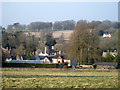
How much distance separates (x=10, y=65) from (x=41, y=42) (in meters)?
56.9

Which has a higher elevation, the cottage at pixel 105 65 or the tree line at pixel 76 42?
the tree line at pixel 76 42

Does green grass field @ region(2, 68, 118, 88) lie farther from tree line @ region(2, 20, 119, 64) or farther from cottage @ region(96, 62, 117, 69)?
tree line @ region(2, 20, 119, 64)

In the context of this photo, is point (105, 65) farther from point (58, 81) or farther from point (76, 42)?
point (58, 81)

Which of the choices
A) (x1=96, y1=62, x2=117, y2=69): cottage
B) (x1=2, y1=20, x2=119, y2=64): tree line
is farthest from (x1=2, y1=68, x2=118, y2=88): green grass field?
(x1=2, y1=20, x2=119, y2=64): tree line

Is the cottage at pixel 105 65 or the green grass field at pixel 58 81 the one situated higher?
the green grass field at pixel 58 81

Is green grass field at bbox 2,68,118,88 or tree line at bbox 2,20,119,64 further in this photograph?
tree line at bbox 2,20,119,64

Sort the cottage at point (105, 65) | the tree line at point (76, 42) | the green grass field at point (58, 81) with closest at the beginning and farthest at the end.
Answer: the green grass field at point (58, 81) < the cottage at point (105, 65) < the tree line at point (76, 42)

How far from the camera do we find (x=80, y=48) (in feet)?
168

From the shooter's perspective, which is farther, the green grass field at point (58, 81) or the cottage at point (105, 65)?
the cottage at point (105, 65)

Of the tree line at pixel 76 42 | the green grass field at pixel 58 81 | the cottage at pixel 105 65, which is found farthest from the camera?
the tree line at pixel 76 42

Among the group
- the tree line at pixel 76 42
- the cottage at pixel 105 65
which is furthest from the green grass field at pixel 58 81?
the tree line at pixel 76 42

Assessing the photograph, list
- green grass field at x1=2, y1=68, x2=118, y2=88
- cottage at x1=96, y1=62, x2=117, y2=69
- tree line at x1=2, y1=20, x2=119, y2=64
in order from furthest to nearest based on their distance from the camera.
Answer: tree line at x1=2, y1=20, x2=119, y2=64
cottage at x1=96, y1=62, x2=117, y2=69
green grass field at x1=2, y1=68, x2=118, y2=88

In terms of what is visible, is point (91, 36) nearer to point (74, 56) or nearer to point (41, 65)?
point (74, 56)

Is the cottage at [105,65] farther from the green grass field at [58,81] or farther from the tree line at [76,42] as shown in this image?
the green grass field at [58,81]
